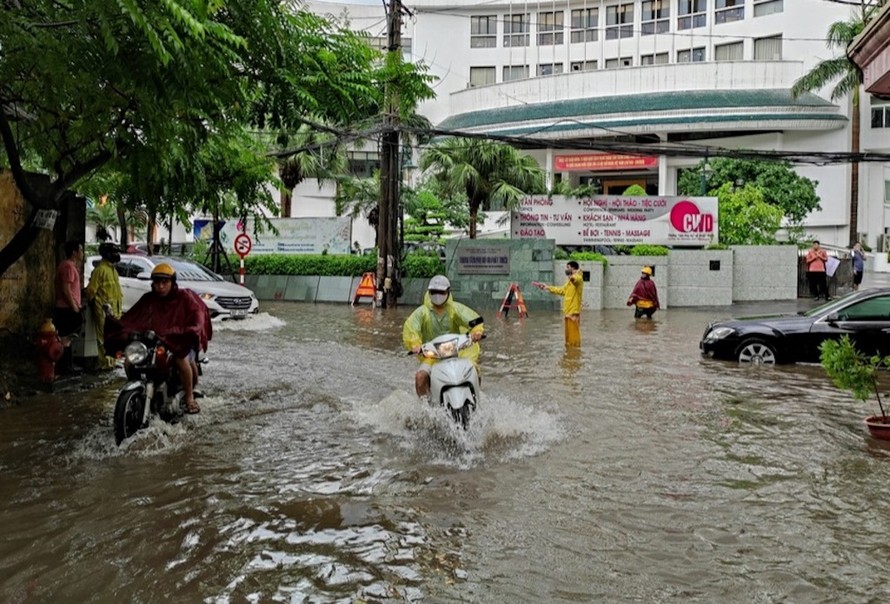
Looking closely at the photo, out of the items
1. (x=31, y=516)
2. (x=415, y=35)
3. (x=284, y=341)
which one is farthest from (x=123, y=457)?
(x=415, y=35)

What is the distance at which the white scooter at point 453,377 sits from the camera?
278 inches

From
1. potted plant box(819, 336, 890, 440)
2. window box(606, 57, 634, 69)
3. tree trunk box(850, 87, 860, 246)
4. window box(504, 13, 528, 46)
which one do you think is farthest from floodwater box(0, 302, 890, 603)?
window box(504, 13, 528, 46)

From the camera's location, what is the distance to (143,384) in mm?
7160

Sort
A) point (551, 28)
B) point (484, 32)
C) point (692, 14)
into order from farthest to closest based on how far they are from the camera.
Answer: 1. point (484, 32)
2. point (551, 28)
3. point (692, 14)

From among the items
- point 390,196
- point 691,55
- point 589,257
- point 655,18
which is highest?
point 655,18

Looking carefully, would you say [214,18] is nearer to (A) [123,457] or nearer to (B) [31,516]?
(A) [123,457]

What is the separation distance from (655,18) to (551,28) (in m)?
6.77

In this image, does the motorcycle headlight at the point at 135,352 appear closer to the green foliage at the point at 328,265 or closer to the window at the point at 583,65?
the green foliage at the point at 328,265

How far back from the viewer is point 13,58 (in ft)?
21.9

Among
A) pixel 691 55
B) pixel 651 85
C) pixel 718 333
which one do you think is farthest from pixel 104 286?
pixel 691 55

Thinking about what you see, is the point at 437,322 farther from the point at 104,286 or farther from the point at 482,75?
the point at 482,75

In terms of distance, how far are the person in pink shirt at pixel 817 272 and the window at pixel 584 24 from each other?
3226 centimetres

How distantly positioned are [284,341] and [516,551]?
1143cm

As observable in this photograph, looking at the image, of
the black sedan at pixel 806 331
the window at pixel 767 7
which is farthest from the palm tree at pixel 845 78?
the black sedan at pixel 806 331
